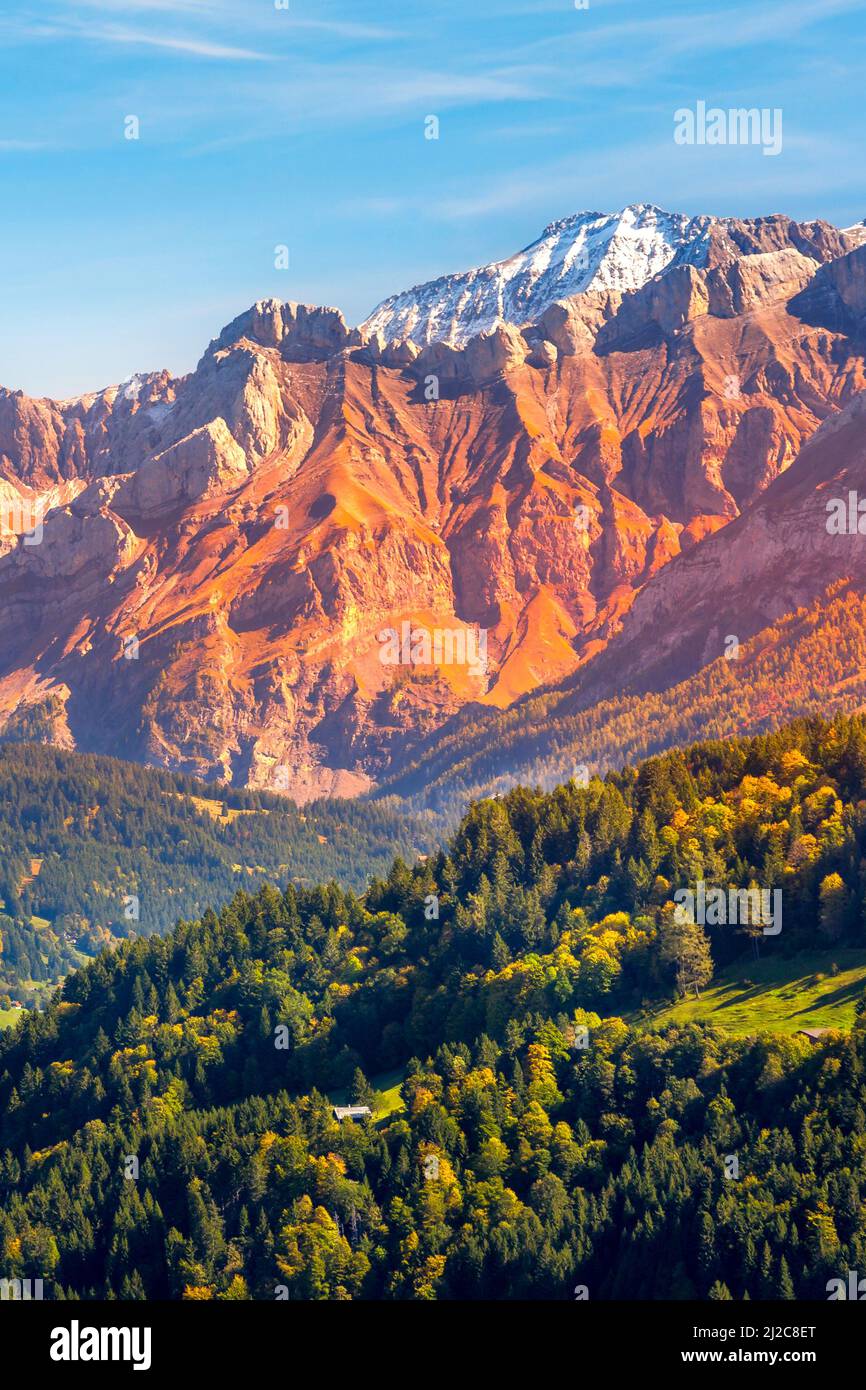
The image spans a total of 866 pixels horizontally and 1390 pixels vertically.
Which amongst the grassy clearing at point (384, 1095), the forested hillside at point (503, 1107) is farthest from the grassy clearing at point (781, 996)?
the grassy clearing at point (384, 1095)

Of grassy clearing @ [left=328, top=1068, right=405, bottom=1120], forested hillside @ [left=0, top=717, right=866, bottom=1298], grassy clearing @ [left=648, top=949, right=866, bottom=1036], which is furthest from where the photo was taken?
grassy clearing @ [left=328, top=1068, right=405, bottom=1120]

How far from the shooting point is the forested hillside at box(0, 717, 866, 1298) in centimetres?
13462

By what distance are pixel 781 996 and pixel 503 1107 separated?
21.3 m

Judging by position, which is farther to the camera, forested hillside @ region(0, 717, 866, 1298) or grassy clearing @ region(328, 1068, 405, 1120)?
grassy clearing @ region(328, 1068, 405, 1120)

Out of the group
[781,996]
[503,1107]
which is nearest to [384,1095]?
[503,1107]

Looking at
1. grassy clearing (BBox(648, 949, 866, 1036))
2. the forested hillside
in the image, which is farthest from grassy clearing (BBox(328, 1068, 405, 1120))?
grassy clearing (BBox(648, 949, 866, 1036))

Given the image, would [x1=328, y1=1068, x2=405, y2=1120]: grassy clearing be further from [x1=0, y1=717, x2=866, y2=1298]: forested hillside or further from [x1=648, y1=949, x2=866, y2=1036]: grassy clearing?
[x1=648, y1=949, x2=866, y2=1036]: grassy clearing

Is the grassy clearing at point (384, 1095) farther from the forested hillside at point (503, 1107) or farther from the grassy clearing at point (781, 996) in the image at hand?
the grassy clearing at point (781, 996)

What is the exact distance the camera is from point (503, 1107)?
153m

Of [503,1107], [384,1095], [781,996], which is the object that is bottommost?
[503,1107]

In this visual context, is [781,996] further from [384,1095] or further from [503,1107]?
[384,1095]

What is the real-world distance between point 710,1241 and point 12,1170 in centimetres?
6356

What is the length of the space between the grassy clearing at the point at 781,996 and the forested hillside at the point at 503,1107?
233 centimetres

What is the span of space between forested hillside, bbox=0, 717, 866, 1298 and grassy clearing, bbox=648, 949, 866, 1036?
2329 mm
